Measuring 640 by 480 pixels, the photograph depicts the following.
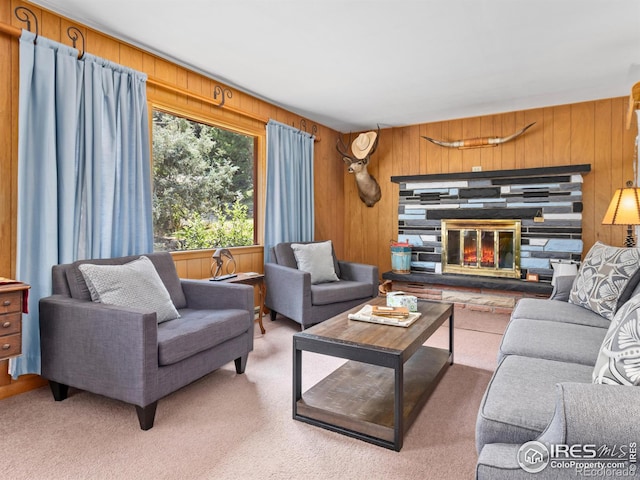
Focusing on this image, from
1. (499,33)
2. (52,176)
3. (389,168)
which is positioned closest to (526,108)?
(389,168)

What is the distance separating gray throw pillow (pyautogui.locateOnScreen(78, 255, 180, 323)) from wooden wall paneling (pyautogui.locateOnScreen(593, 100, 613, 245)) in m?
4.34

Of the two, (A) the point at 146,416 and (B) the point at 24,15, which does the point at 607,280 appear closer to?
(A) the point at 146,416

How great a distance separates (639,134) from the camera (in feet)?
13.0

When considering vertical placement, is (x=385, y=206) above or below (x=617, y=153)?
below

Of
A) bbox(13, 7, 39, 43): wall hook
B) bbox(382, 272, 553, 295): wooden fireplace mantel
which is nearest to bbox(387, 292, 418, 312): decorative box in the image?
bbox(382, 272, 553, 295): wooden fireplace mantel

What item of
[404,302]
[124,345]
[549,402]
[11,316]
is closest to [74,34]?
[11,316]

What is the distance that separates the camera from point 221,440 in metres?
1.90

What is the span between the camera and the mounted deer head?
201 inches

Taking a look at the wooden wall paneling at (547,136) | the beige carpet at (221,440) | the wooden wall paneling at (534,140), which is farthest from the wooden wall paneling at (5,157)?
the wooden wall paneling at (547,136)

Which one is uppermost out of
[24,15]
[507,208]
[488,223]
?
[24,15]

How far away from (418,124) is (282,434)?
441 cm

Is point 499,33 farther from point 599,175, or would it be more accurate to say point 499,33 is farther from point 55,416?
point 55,416

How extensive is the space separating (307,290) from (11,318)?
2.15 metres

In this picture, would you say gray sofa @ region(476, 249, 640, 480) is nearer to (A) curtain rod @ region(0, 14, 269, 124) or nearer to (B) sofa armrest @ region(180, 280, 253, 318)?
(B) sofa armrest @ region(180, 280, 253, 318)
